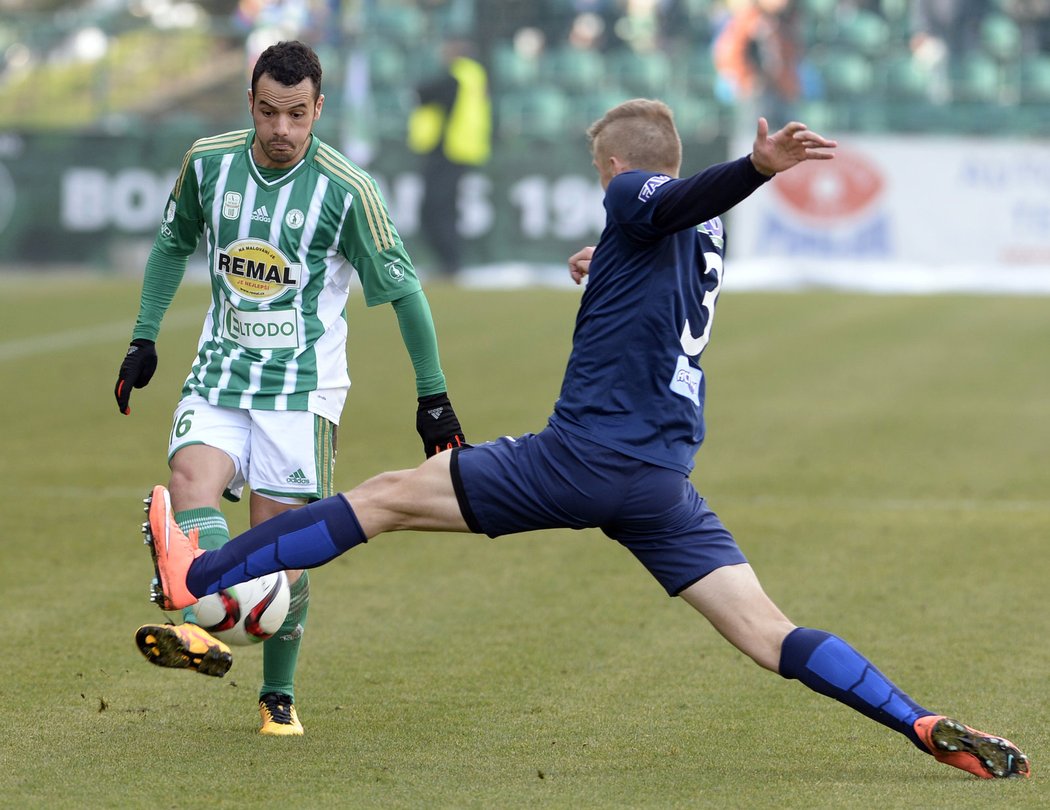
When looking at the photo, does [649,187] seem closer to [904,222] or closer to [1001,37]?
[904,222]

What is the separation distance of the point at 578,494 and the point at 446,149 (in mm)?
17208

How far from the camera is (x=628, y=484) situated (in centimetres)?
439

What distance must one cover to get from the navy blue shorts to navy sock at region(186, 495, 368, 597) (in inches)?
12.3

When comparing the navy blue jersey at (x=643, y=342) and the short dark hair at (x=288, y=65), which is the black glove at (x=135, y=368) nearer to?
the short dark hair at (x=288, y=65)

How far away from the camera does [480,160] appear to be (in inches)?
843

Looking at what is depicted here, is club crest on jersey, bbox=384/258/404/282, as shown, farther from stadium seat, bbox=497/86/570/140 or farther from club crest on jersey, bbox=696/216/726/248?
stadium seat, bbox=497/86/570/140

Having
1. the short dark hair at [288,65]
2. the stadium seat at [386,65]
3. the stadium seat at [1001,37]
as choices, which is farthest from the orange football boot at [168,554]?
the stadium seat at [1001,37]

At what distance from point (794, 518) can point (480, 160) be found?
13.4m

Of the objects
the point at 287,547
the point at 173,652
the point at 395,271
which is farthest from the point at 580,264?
the point at 173,652

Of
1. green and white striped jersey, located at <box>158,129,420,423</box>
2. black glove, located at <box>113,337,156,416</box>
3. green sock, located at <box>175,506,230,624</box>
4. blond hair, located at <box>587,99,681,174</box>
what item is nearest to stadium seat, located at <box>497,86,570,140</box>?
black glove, located at <box>113,337,156,416</box>

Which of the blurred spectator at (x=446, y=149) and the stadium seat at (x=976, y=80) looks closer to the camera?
the blurred spectator at (x=446, y=149)

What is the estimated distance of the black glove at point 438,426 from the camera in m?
4.92

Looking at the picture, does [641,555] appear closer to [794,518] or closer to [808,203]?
[794,518]

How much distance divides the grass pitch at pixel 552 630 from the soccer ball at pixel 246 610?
333 millimetres
